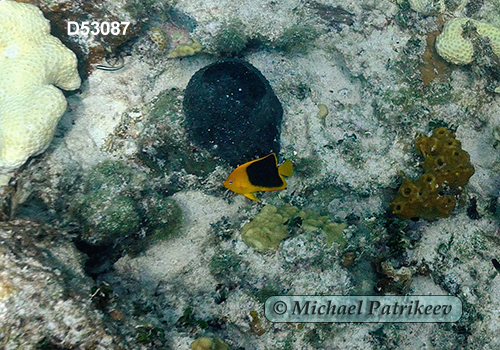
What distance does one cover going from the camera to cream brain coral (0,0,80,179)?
10.3ft

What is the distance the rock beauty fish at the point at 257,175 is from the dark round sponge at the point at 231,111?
696 mm

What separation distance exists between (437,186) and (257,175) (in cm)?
221

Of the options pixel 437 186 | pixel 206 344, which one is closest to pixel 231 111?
pixel 206 344

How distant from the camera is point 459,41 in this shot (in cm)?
455

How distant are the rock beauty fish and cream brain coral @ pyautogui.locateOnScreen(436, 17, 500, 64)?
326 centimetres

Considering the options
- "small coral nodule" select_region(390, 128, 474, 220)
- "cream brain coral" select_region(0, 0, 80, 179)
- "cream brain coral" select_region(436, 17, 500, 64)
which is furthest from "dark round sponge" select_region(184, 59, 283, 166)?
"cream brain coral" select_region(436, 17, 500, 64)

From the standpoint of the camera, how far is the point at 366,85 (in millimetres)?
4836

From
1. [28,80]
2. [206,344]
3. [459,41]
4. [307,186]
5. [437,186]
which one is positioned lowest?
[206,344]

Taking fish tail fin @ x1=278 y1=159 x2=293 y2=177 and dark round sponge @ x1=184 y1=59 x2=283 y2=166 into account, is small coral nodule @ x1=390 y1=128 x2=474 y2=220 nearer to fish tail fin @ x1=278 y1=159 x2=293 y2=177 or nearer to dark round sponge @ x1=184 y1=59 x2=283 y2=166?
fish tail fin @ x1=278 y1=159 x2=293 y2=177

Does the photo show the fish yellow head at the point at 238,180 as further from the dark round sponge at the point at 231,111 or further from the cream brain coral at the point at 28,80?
the cream brain coral at the point at 28,80

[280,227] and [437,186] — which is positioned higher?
[437,186]

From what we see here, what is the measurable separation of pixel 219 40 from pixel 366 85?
2.28 meters

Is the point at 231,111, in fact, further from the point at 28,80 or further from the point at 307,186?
the point at 28,80

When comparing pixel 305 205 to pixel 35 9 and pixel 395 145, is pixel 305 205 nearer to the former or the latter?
pixel 395 145
